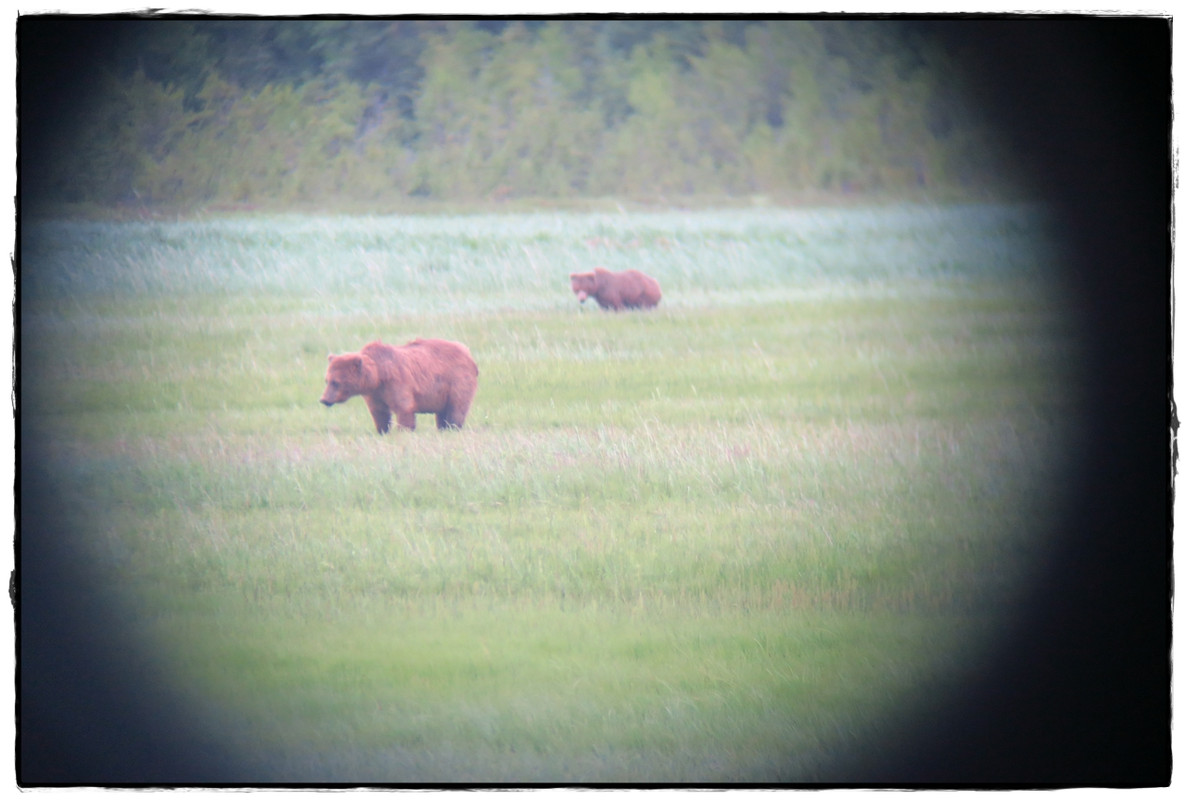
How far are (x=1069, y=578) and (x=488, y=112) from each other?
651cm

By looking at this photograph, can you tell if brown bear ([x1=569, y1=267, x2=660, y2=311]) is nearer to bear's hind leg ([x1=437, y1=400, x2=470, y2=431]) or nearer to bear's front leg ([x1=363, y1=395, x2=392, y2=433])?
bear's hind leg ([x1=437, y1=400, x2=470, y2=431])

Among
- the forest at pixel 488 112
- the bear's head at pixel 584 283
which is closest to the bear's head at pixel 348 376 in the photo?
the forest at pixel 488 112

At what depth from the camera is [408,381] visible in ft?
25.8

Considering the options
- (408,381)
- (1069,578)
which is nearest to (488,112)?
(408,381)

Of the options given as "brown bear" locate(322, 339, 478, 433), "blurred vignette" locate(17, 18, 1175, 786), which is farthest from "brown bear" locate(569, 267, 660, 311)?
"blurred vignette" locate(17, 18, 1175, 786)

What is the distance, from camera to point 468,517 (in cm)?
683

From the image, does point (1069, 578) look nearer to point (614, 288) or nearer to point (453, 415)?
point (453, 415)

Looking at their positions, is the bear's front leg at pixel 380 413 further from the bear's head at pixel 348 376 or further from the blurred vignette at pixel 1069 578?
the blurred vignette at pixel 1069 578

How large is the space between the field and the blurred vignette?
0.20 m

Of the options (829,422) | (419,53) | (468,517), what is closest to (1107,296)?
(829,422)

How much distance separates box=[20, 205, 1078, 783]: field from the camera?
5.44m

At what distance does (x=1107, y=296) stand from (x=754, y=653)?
3092 mm

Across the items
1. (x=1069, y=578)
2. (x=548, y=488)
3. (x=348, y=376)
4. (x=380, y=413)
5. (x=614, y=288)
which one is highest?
(x=614, y=288)

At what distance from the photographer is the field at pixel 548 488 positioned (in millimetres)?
5441
